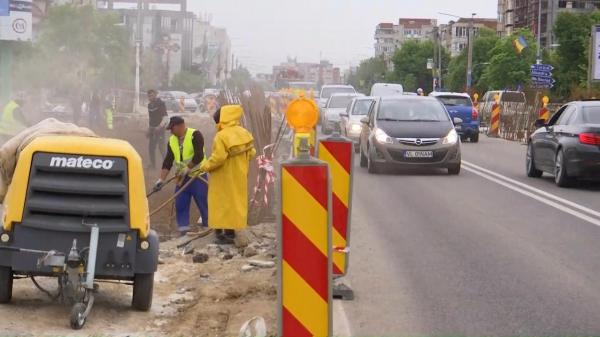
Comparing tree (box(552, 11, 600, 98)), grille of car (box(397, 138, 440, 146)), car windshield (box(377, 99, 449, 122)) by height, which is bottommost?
grille of car (box(397, 138, 440, 146))

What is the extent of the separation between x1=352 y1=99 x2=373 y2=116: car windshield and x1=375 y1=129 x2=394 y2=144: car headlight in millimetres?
8102

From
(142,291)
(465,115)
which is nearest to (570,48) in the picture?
(465,115)

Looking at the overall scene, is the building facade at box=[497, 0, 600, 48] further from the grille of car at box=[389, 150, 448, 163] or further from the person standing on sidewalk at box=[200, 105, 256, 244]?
the person standing on sidewalk at box=[200, 105, 256, 244]

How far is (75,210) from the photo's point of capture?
8.37 m

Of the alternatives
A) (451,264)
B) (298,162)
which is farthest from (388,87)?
(298,162)

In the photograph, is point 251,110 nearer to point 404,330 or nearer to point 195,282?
point 195,282

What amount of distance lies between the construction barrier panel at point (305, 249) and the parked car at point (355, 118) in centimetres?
2224

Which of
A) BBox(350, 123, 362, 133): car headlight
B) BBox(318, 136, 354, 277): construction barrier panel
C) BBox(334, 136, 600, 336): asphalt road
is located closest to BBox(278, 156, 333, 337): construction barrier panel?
BBox(334, 136, 600, 336): asphalt road

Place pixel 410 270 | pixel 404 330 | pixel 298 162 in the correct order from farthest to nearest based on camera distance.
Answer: pixel 410 270 → pixel 404 330 → pixel 298 162

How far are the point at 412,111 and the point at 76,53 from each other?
43.1 meters

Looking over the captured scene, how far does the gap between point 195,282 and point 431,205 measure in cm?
628

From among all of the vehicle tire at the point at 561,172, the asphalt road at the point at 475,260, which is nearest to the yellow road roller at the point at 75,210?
the asphalt road at the point at 475,260

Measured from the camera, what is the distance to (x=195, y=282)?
35.7 feet

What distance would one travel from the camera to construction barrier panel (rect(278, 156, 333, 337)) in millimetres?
5656
